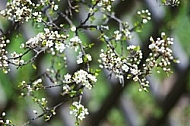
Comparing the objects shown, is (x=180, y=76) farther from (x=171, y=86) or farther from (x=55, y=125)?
(x=55, y=125)

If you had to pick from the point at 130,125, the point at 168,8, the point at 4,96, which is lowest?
the point at 130,125

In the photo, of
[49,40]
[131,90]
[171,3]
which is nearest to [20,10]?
[49,40]

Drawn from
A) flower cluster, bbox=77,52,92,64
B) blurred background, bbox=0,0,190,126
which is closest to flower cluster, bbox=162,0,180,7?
flower cluster, bbox=77,52,92,64

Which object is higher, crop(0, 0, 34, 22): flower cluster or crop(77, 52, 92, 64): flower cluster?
crop(0, 0, 34, 22): flower cluster

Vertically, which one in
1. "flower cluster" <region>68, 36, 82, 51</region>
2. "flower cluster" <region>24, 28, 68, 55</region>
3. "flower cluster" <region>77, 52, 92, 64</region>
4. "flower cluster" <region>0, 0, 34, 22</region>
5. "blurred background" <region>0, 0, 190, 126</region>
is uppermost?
"flower cluster" <region>0, 0, 34, 22</region>

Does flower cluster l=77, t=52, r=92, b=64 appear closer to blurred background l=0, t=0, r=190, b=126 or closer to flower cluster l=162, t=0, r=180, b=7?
flower cluster l=162, t=0, r=180, b=7

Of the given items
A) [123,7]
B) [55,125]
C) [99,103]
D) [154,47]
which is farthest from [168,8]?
[154,47]

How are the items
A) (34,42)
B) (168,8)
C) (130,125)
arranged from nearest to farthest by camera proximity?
1. (34,42)
2. (168,8)
3. (130,125)

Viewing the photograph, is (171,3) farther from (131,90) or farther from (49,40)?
(131,90)
